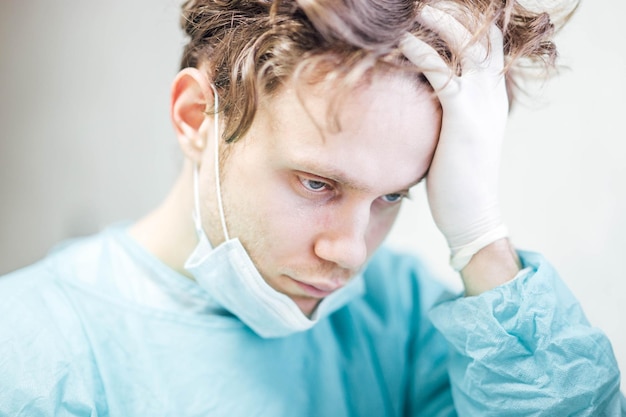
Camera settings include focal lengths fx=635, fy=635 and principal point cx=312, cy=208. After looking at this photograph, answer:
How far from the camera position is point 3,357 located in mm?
874

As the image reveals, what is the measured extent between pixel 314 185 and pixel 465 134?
0.72ft

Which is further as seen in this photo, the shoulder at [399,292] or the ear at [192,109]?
the shoulder at [399,292]

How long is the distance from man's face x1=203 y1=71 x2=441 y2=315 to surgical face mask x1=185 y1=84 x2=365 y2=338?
0.01 m

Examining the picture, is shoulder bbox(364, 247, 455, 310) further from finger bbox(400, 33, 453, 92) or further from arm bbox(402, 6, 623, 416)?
finger bbox(400, 33, 453, 92)

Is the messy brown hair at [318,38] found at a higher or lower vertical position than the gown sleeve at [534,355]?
higher

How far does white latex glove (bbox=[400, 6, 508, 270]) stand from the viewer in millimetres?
825

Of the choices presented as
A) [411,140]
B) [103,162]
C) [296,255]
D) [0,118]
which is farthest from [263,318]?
[0,118]

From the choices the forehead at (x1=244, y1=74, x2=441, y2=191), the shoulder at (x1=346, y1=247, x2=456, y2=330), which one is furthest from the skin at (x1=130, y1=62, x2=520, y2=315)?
the shoulder at (x1=346, y1=247, x2=456, y2=330)

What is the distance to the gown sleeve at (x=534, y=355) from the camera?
877 millimetres

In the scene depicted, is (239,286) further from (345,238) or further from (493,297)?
(493,297)

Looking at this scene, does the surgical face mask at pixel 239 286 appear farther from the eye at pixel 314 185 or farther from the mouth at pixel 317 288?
the eye at pixel 314 185

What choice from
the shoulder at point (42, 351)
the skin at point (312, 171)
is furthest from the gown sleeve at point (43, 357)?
the skin at point (312, 171)

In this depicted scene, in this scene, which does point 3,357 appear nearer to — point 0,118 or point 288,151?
point 288,151

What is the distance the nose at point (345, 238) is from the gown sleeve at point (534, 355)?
21 cm
